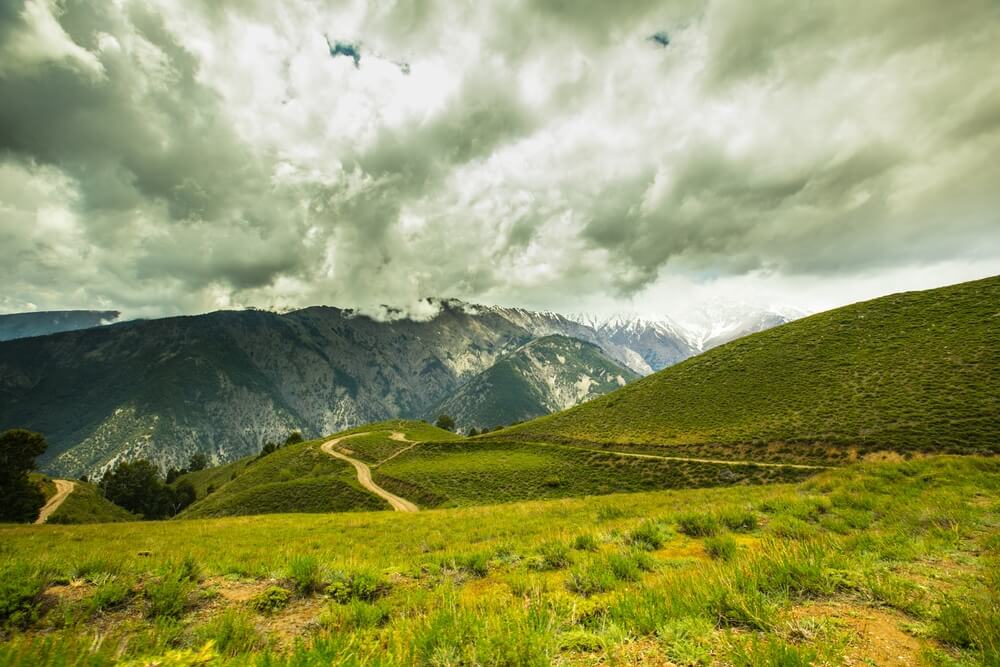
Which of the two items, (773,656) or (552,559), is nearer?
(773,656)

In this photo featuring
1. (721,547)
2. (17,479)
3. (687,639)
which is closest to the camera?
(687,639)

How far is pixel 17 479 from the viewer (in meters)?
53.3

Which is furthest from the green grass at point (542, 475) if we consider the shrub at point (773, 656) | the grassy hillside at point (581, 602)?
the shrub at point (773, 656)

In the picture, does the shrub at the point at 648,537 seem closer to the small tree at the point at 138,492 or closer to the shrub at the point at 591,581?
the shrub at the point at 591,581

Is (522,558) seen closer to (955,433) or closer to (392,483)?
(955,433)

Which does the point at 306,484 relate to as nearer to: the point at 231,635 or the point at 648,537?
the point at 648,537

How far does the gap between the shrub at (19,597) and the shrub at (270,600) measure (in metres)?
2.70

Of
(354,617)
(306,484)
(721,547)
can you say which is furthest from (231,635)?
(306,484)

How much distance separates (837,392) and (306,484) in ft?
258

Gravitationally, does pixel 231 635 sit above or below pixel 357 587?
above

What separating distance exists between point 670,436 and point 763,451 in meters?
13.5

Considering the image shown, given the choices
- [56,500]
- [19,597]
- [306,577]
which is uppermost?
[56,500]

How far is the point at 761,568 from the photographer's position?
6.07 metres

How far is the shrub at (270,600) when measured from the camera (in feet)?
21.7
